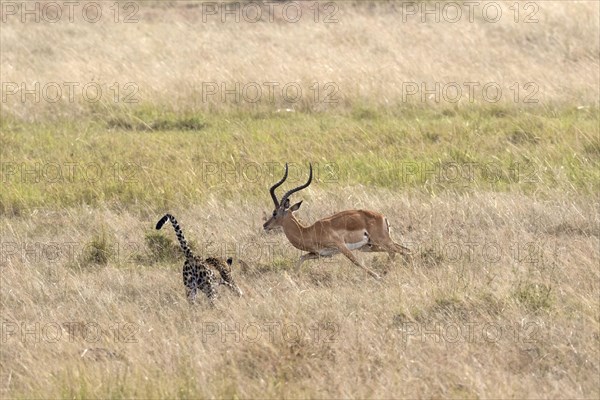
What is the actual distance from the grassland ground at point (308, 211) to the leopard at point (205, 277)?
0.29ft

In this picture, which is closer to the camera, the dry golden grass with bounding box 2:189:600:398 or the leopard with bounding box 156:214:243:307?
the dry golden grass with bounding box 2:189:600:398

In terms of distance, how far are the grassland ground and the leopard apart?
9 cm

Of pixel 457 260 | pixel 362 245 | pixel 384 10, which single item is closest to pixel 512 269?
pixel 457 260

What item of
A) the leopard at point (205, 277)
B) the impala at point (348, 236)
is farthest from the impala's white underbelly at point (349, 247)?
the leopard at point (205, 277)

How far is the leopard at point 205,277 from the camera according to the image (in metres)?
7.77

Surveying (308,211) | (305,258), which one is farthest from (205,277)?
(308,211)

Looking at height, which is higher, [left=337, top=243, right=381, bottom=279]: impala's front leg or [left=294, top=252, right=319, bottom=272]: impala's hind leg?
[left=337, top=243, right=381, bottom=279]: impala's front leg

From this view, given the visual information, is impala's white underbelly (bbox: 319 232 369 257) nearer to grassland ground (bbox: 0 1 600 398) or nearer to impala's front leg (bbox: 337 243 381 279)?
impala's front leg (bbox: 337 243 381 279)

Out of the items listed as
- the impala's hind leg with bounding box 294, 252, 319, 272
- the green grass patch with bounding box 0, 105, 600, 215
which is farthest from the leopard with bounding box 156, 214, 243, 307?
the green grass patch with bounding box 0, 105, 600, 215

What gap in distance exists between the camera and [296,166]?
11.7 meters

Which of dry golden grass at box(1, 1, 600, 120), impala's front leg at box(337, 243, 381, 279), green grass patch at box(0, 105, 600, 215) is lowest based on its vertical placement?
dry golden grass at box(1, 1, 600, 120)

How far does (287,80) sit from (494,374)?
9069 mm

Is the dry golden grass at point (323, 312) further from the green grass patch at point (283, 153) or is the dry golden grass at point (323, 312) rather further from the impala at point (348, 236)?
the green grass patch at point (283, 153)

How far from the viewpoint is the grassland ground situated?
21.7ft
